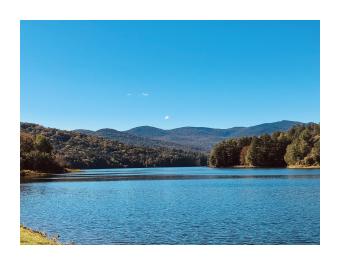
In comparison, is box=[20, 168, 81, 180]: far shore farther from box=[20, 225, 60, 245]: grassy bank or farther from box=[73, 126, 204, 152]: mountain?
box=[73, 126, 204, 152]: mountain

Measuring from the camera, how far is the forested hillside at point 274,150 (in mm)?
85250

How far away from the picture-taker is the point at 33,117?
9750 centimetres

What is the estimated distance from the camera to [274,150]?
97.8 m

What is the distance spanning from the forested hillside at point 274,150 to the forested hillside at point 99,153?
881 inches

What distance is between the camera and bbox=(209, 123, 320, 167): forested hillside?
8525 centimetres

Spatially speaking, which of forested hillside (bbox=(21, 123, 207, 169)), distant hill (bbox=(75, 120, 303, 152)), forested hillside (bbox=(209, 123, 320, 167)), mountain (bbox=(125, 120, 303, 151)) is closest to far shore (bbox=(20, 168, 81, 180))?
forested hillside (bbox=(21, 123, 207, 169))

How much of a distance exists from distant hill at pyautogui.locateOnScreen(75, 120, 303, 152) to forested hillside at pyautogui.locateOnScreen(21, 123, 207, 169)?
565 cm

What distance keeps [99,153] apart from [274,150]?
130 feet

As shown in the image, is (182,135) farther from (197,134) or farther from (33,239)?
(33,239)

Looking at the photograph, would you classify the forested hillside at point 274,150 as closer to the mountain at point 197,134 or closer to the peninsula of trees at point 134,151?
the peninsula of trees at point 134,151
